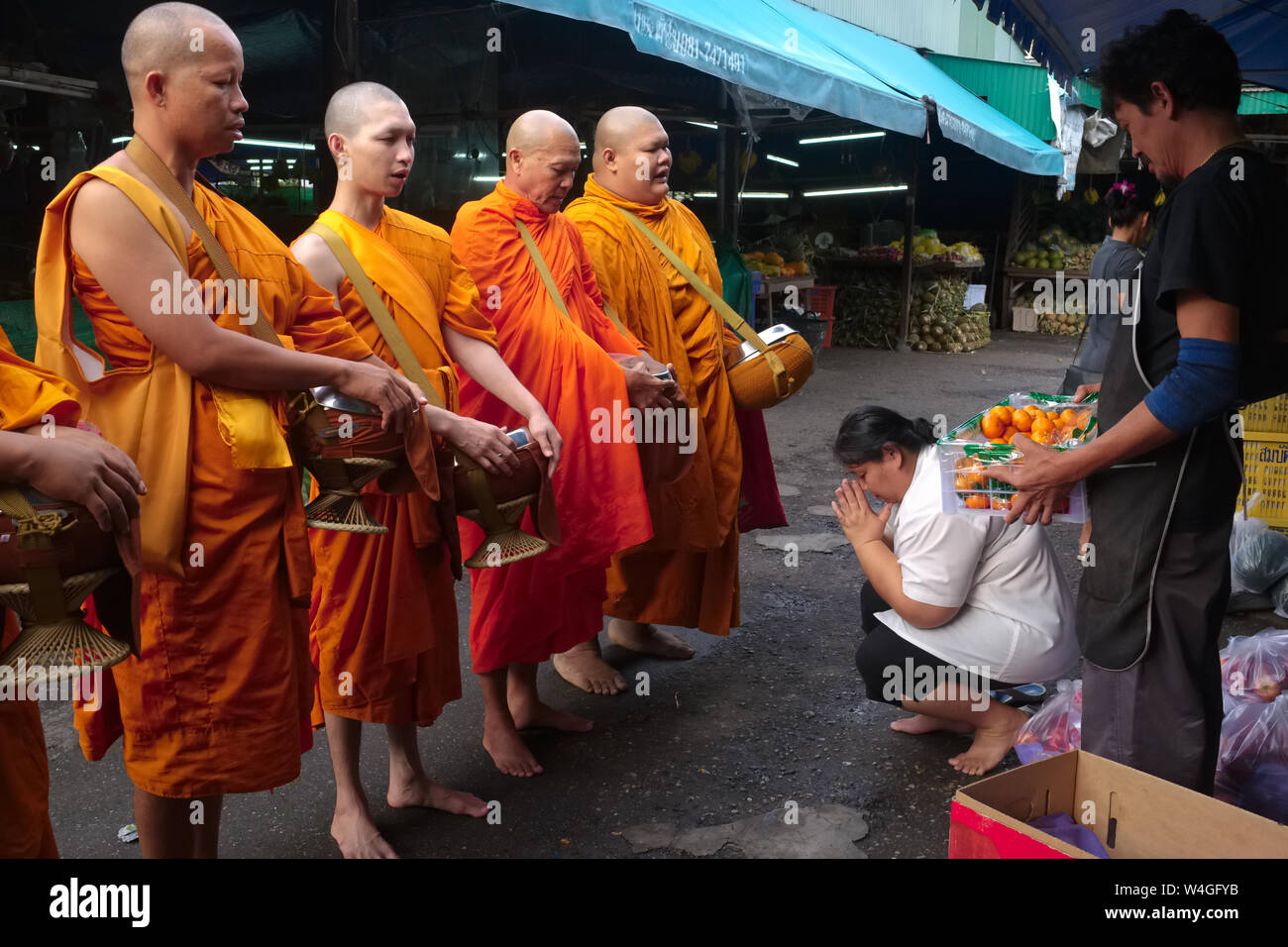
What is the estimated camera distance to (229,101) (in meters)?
2.06

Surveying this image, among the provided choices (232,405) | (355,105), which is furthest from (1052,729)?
(355,105)

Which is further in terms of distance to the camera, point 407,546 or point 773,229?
point 773,229

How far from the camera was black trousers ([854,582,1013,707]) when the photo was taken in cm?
324

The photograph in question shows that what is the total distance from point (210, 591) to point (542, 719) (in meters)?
1.64

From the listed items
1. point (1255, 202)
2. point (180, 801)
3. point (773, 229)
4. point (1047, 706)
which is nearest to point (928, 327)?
point (773, 229)

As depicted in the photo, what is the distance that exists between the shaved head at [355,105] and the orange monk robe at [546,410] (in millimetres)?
632

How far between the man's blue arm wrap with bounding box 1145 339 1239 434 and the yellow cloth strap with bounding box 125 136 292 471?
1.81m

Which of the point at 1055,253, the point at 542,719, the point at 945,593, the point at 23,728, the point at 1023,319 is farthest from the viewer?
the point at 1023,319

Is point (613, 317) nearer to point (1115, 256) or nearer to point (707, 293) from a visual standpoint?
point (707, 293)

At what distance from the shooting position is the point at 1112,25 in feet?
16.5

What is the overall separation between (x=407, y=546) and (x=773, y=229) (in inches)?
422

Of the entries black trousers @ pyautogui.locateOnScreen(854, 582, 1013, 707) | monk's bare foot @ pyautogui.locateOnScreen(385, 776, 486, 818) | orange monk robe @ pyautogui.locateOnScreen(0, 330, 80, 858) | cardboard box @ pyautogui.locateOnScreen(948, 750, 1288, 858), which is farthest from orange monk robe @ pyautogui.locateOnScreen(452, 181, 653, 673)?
orange monk robe @ pyautogui.locateOnScreen(0, 330, 80, 858)

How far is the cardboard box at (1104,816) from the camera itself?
1.92 meters

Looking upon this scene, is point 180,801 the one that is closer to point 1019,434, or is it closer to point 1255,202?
point 1019,434
